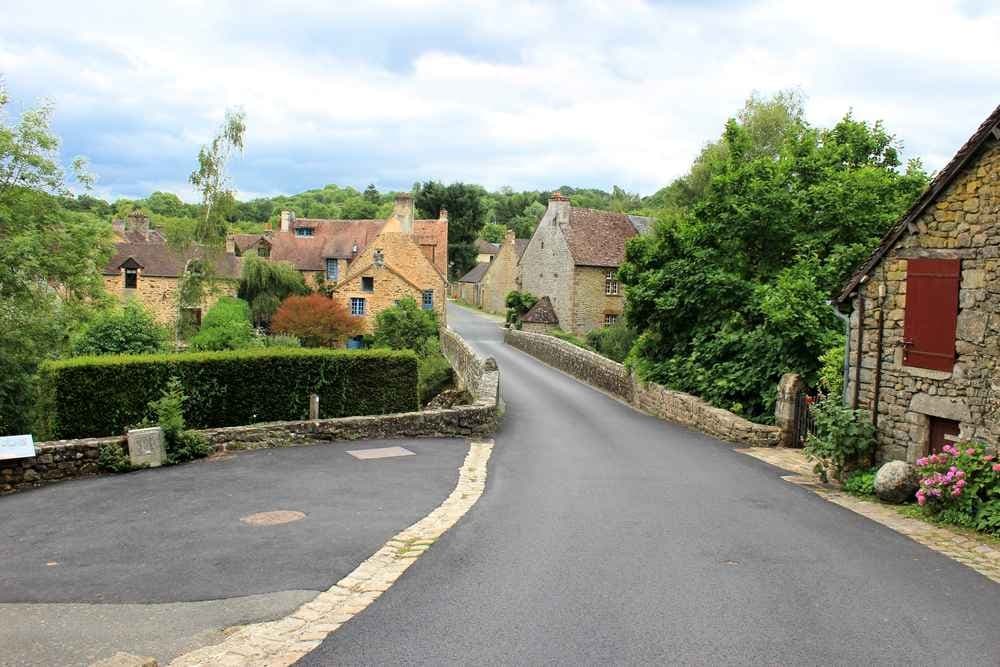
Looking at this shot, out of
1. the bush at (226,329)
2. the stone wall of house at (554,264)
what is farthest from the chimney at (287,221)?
the stone wall of house at (554,264)

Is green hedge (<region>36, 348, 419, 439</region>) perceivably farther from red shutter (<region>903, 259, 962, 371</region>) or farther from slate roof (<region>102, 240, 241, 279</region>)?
slate roof (<region>102, 240, 241, 279</region>)

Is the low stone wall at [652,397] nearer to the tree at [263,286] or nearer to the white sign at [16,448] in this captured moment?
the white sign at [16,448]

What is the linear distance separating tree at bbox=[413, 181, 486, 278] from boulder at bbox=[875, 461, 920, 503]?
72.4 metres

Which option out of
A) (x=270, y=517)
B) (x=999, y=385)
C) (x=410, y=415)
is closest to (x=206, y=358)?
(x=410, y=415)

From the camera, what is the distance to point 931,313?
37.1 feet

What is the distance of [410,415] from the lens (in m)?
16.7

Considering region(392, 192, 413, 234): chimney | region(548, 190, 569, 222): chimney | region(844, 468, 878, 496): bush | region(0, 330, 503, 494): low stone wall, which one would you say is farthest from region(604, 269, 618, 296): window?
region(844, 468, 878, 496): bush

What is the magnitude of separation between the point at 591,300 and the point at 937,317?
36134mm

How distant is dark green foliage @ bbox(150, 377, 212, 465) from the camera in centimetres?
1373

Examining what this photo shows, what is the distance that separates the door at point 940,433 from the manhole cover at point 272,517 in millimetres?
9254

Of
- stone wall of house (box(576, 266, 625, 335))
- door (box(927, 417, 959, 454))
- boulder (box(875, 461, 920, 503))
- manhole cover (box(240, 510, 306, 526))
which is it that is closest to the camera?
manhole cover (box(240, 510, 306, 526))

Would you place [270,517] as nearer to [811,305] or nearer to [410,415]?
[410,415]

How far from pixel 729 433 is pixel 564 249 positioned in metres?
31.2

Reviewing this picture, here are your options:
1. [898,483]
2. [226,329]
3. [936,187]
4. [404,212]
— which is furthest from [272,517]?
[404,212]
